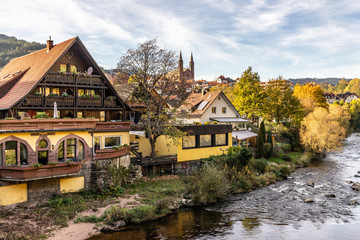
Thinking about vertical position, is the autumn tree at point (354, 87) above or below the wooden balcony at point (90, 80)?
above

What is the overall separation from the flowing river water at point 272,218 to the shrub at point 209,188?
0.84m

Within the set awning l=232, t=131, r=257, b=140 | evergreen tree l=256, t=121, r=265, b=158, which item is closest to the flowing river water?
evergreen tree l=256, t=121, r=265, b=158

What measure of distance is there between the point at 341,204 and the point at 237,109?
31529mm

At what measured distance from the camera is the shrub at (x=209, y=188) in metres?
26.1

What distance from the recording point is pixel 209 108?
162 feet

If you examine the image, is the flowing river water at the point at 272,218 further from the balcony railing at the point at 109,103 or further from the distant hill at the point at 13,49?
the distant hill at the point at 13,49

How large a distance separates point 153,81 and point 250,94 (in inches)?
1076

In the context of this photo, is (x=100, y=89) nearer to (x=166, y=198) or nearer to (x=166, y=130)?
(x=166, y=130)

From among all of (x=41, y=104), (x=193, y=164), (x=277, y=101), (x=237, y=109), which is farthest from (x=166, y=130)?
(x=277, y=101)

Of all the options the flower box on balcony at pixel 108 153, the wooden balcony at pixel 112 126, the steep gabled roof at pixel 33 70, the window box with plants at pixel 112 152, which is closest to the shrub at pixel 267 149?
the steep gabled roof at pixel 33 70

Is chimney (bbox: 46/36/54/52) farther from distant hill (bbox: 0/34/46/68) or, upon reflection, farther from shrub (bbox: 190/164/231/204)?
distant hill (bbox: 0/34/46/68)

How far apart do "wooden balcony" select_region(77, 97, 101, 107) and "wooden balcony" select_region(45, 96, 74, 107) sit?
83 cm

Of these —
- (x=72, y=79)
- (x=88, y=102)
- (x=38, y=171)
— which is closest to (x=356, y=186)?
(x=88, y=102)

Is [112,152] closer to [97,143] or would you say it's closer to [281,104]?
[97,143]
